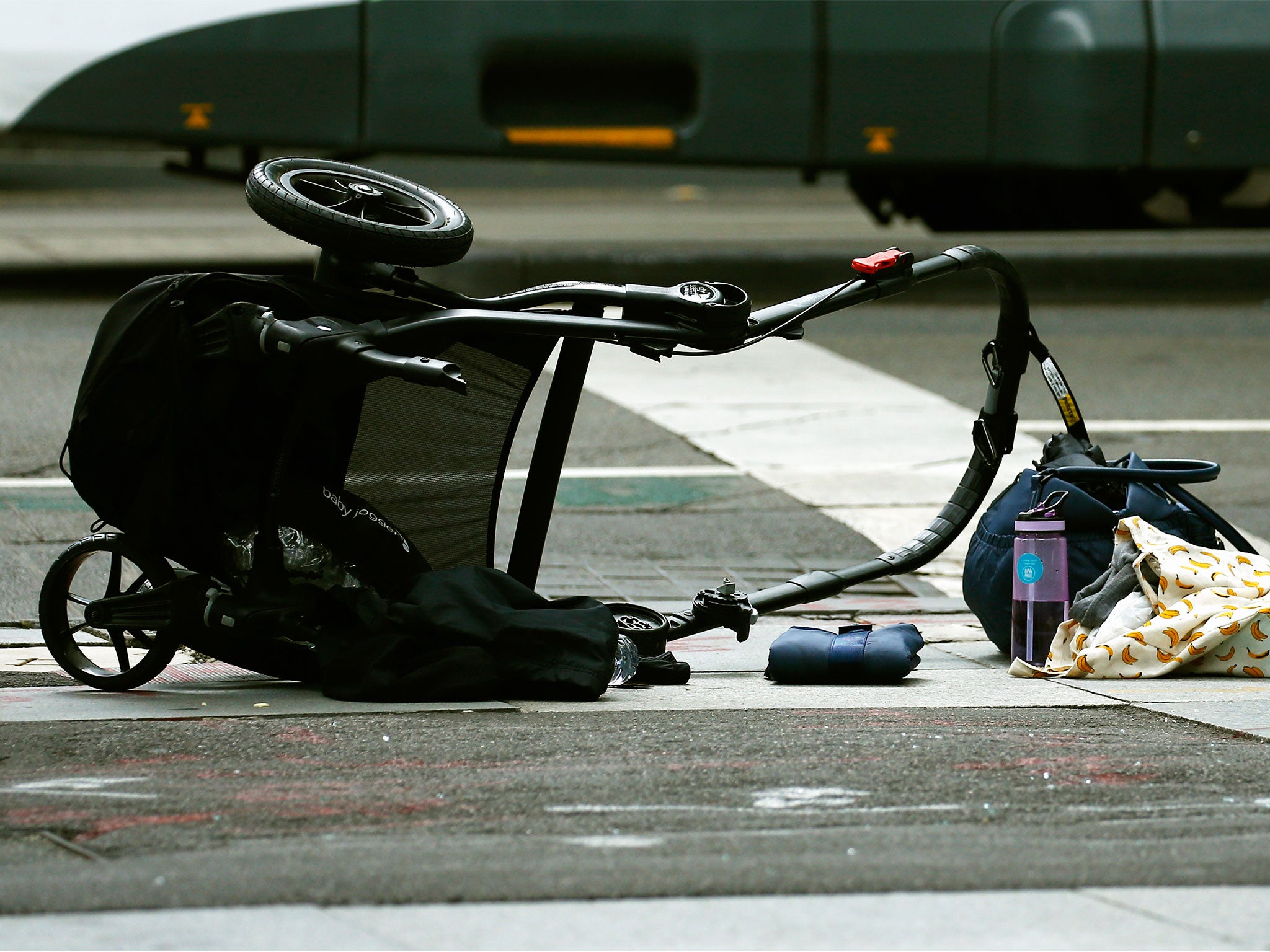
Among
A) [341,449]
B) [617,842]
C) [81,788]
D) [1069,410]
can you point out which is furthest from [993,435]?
[81,788]

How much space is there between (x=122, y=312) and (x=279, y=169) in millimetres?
562

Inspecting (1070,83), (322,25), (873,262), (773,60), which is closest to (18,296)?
(322,25)

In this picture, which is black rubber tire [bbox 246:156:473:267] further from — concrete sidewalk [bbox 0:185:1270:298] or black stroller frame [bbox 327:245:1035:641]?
concrete sidewalk [bbox 0:185:1270:298]

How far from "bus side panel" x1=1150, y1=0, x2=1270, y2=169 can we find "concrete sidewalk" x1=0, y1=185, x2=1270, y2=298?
1945 mm

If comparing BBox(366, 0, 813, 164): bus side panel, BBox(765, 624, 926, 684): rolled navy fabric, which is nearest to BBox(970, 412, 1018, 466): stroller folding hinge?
BBox(765, 624, 926, 684): rolled navy fabric

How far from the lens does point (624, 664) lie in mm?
5016

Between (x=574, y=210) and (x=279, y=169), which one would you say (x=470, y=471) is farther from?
(x=574, y=210)

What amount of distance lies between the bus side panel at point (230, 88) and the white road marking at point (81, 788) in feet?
27.2

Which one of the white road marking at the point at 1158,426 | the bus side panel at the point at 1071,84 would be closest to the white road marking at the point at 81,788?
the white road marking at the point at 1158,426

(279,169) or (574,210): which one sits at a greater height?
Answer: (279,169)

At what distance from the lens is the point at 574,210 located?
22000mm

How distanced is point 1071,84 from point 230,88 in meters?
5.22

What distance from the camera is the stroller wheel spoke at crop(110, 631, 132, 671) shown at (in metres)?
4.94

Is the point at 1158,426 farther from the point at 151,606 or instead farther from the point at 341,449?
the point at 151,606
